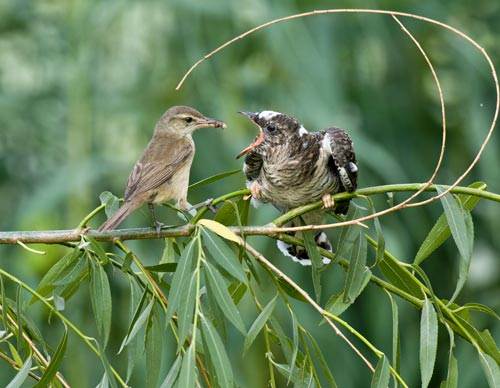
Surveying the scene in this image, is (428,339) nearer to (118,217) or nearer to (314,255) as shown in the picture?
(314,255)

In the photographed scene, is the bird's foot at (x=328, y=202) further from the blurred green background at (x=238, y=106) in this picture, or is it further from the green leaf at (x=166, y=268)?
the blurred green background at (x=238, y=106)

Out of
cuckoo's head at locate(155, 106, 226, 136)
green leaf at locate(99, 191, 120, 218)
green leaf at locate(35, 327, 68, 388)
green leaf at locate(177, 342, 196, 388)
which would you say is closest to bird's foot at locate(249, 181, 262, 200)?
green leaf at locate(99, 191, 120, 218)

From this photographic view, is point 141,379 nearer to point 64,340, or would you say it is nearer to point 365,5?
point 365,5

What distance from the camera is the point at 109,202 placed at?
3766mm

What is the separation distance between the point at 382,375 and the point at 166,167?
5.78 ft

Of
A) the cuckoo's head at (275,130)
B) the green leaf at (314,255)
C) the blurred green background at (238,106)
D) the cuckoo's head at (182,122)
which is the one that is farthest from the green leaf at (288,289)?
the blurred green background at (238,106)

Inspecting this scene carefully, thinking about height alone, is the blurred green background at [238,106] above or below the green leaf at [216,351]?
below

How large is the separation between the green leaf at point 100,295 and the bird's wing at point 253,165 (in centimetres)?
119

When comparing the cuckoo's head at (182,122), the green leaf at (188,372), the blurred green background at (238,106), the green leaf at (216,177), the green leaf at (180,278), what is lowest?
the blurred green background at (238,106)

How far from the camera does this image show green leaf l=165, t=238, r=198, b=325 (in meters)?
3.07

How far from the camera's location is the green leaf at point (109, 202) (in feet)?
12.3

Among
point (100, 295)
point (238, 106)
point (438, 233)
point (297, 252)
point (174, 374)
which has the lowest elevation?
point (238, 106)

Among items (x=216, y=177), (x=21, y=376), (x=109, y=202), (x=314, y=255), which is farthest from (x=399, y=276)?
Result: (x=21, y=376)

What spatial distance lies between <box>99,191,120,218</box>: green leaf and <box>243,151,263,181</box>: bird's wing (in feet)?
2.40
